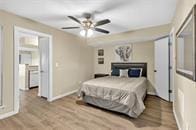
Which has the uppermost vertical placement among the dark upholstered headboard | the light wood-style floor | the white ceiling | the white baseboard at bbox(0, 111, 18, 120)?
the white ceiling

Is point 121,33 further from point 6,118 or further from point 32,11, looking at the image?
point 6,118

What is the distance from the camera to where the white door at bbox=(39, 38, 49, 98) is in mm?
4051

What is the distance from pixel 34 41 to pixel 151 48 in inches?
211

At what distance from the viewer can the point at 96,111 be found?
3127mm

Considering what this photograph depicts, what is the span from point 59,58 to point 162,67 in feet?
11.7

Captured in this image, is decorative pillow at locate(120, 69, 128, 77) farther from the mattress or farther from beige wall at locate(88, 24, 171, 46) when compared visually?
the mattress

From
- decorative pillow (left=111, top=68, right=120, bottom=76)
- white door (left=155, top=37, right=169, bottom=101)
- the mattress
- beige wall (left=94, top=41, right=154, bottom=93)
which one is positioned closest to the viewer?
the mattress

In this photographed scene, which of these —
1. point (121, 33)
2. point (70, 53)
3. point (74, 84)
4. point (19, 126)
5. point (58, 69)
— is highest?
point (121, 33)

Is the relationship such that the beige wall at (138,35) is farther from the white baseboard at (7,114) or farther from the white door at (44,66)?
the white baseboard at (7,114)

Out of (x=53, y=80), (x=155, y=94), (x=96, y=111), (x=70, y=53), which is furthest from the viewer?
(x=70, y=53)

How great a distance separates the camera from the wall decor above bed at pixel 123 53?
524cm

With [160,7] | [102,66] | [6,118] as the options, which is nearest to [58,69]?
[6,118]

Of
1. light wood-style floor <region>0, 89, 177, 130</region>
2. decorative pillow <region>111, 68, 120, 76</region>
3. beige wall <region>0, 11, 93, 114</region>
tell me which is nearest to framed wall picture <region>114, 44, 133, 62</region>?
decorative pillow <region>111, 68, 120, 76</region>

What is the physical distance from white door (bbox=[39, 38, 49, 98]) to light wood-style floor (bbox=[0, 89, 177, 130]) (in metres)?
0.73
